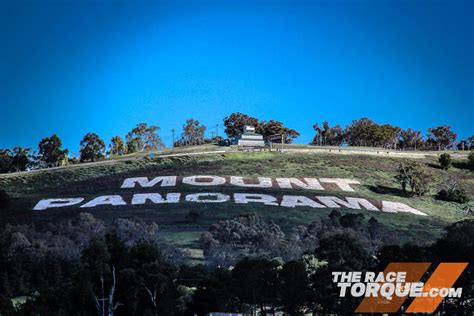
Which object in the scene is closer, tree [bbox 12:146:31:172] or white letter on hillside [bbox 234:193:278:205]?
white letter on hillside [bbox 234:193:278:205]

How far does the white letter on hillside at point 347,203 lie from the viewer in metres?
97.1

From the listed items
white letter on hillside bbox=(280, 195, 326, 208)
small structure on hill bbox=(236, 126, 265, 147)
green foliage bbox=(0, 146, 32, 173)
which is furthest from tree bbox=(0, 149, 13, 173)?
white letter on hillside bbox=(280, 195, 326, 208)

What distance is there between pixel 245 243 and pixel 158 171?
4740cm

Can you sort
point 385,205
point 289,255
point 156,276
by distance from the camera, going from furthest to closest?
point 385,205, point 289,255, point 156,276

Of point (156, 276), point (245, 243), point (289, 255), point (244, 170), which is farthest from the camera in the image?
point (244, 170)

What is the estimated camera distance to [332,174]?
4719 inches

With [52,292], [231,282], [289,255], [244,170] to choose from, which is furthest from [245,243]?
[244,170]

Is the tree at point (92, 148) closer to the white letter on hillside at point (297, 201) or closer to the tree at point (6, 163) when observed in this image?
the tree at point (6, 163)

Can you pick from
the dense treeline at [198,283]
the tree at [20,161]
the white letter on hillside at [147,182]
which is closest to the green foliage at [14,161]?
the tree at [20,161]

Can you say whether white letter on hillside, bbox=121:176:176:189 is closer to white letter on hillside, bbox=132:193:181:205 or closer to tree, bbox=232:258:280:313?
white letter on hillside, bbox=132:193:181:205

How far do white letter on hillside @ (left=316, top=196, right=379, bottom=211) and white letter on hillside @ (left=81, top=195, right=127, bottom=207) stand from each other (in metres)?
26.3

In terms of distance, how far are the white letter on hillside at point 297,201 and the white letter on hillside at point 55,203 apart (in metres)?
26.9

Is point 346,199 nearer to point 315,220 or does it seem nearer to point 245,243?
point 315,220

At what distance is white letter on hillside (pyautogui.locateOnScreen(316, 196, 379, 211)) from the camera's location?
3821 inches
